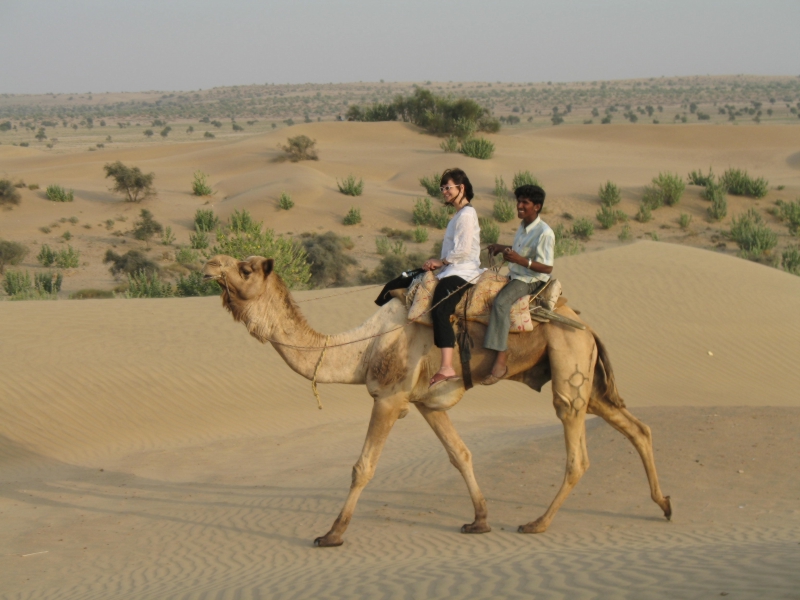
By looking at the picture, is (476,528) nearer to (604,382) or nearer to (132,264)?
(604,382)

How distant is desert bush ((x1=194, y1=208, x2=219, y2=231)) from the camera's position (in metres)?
34.1

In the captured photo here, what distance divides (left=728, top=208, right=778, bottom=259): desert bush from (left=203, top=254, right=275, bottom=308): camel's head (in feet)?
83.1

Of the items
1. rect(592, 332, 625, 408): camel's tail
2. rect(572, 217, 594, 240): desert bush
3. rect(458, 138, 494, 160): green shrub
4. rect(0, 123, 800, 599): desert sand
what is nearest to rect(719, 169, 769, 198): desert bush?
rect(572, 217, 594, 240): desert bush

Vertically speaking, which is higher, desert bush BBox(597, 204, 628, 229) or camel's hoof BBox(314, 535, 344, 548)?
camel's hoof BBox(314, 535, 344, 548)

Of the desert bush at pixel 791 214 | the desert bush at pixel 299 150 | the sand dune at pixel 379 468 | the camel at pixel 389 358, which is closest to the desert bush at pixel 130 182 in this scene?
the desert bush at pixel 299 150

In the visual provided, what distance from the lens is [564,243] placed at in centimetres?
3109

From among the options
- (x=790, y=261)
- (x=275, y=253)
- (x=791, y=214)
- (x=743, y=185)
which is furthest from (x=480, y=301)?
(x=743, y=185)

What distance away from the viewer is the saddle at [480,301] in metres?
7.42

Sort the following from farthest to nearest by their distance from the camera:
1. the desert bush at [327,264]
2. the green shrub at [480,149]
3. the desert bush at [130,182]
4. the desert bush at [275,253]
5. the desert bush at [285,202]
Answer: the green shrub at [480,149], the desert bush at [130,182], the desert bush at [285,202], the desert bush at [327,264], the desert bush at [275,253]

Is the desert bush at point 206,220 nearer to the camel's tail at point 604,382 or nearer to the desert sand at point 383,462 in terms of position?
the desert sand at point 383,462

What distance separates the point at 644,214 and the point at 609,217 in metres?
1.83

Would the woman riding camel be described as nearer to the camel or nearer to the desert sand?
the camel

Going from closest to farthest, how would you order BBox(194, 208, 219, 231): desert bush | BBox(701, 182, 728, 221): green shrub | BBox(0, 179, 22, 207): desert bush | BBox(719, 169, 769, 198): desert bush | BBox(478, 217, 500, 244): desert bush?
BBox(478, 217, 500, 244): desert bush < BBox(194, 208, 219, 231): desert bush < BBox(701, 182, 728, 221): green shrub < BBox(0, 179, 22, 207): desert bush < BBox(719, 169, 769, 198): desert bush

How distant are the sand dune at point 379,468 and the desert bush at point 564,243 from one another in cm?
769
